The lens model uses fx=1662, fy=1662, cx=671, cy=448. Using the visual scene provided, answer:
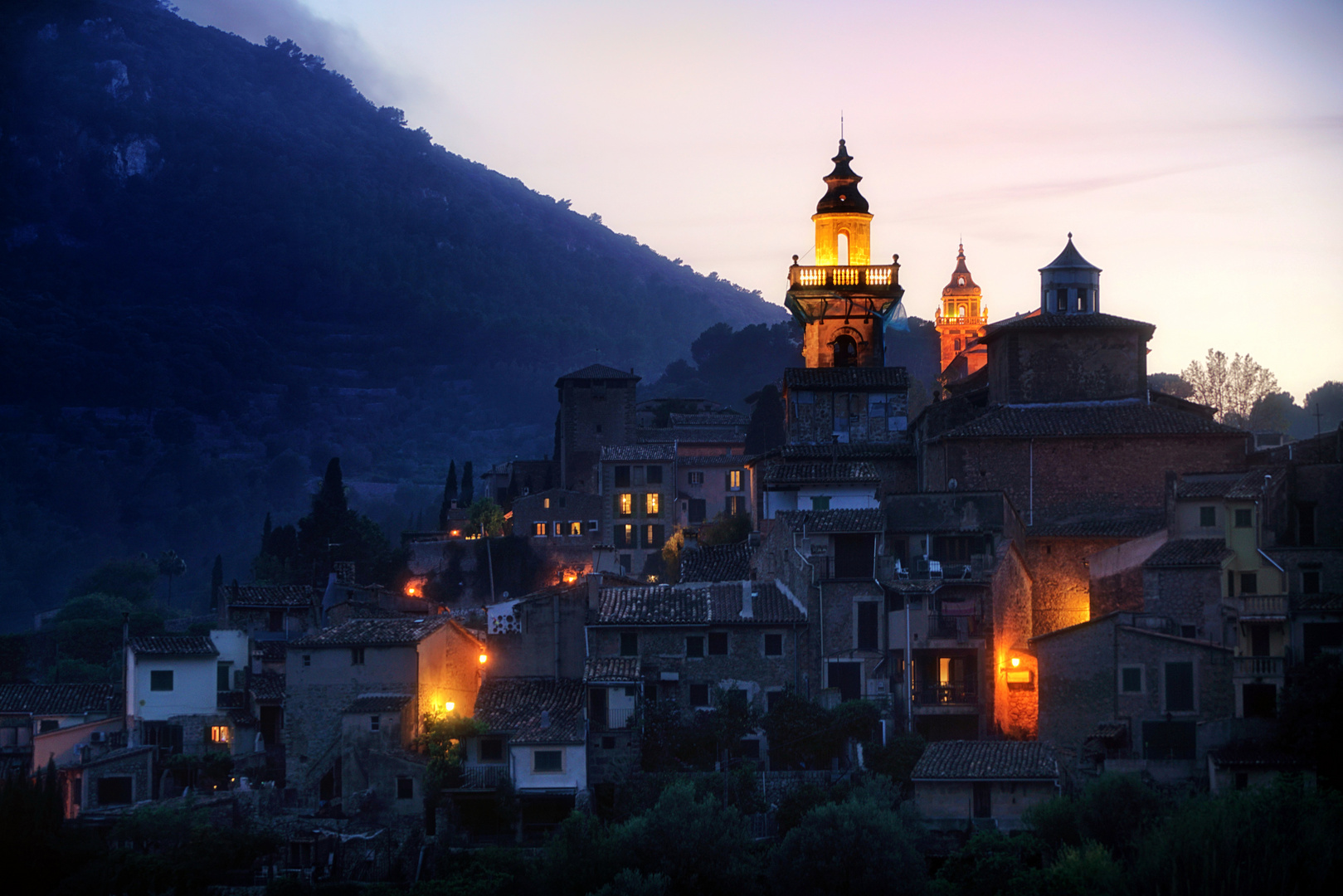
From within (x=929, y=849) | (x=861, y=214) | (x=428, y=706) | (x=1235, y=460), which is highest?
(x=861, y=214)

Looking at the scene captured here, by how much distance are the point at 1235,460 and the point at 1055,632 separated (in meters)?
13.2

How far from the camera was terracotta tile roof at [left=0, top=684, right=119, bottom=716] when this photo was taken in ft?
167

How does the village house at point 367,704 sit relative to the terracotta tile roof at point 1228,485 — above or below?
below

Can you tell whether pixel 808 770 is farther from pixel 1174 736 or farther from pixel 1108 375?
pixel 1108 375

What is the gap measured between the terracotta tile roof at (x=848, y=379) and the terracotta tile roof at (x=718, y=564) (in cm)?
769

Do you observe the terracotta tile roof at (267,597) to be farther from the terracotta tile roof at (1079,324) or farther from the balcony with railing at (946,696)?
the terracotta tile roof at (1079,324)

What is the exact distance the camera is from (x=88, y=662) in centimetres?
Result: 7731

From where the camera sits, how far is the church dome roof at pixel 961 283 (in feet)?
388

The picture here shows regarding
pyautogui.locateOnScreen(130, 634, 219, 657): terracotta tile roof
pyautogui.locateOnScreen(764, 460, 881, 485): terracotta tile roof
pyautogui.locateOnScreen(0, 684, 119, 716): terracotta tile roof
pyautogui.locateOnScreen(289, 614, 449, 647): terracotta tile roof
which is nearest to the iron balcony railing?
pyautogui.locateOnScreen(764, 460, 881, 485): terracotta tile roof

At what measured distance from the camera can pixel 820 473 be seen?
52.8m

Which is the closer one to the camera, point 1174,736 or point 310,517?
point 1174,736

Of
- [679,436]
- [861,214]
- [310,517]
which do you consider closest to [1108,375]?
[861,214]

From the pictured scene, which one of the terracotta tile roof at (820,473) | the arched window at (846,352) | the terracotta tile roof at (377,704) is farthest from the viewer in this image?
the arched window at (846,352)

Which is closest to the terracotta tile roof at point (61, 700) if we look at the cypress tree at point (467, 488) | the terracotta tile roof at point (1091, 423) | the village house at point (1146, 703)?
the terracotta tile roof at point (1091, 423)
